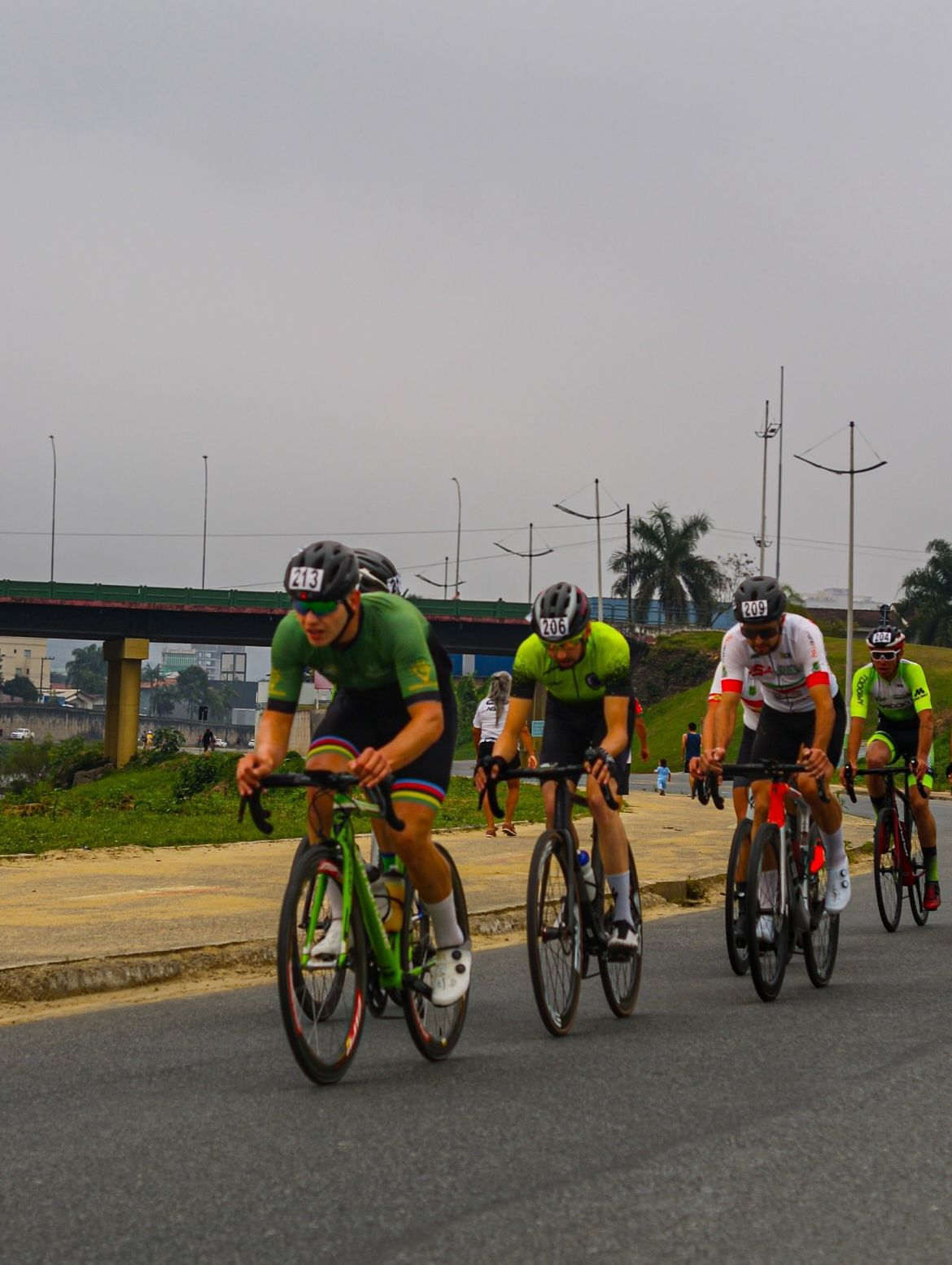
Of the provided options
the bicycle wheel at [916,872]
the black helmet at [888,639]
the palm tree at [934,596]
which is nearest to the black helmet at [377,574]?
the black helmet at [888,639]

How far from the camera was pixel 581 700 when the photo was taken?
25.3ft

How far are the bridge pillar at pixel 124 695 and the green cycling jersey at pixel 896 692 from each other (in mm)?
64531

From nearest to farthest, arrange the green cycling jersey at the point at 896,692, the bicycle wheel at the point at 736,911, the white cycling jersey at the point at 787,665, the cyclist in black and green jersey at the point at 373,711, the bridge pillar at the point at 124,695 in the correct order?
the cyclist in black and green jersey at the point at 373,711 → the bicycle wheel at the point at 736,911 → the white cycling jersey at the point at 787,665 → the green cycling jersey at the point at 896,692 → the bridge pillar at the point at 124,695

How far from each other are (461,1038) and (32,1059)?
5.85ft

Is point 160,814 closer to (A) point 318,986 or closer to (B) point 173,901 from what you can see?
(B) point 173,901

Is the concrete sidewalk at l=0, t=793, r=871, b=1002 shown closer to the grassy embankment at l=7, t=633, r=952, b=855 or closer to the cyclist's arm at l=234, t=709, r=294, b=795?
the grassy embankment at l=7, t=633, r=952, b=855

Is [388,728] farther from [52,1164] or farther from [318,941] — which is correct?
[52,1164]

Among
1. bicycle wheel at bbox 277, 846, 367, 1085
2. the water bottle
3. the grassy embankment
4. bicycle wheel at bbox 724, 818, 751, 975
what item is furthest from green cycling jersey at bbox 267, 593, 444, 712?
the grassy embankment

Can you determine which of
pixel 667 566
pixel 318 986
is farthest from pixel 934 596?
pixel 318 986

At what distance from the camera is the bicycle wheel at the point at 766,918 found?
25.1ft

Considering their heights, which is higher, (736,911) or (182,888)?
(736,911)

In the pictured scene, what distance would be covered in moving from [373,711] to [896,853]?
6074 mm

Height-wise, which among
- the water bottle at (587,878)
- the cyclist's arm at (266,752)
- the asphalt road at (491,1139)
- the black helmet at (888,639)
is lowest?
the asphalt road at (491,1139)

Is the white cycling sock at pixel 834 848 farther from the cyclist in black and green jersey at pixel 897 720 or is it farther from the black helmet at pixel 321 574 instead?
the black helmet at pixel 321 574
